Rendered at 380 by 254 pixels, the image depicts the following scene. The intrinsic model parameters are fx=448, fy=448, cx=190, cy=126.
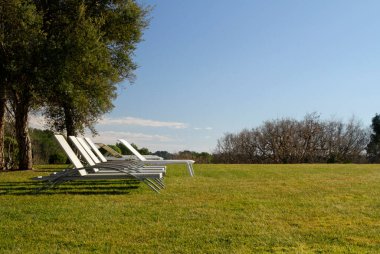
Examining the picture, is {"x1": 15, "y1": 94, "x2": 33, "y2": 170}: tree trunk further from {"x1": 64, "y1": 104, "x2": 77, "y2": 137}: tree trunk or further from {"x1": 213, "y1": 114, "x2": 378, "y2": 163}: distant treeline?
{"x1": 213, "y1": 114, "x2": 378, "y2": 163}: distant treeline

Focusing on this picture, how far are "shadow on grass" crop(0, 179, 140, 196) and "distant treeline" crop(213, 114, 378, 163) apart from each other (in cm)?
1881

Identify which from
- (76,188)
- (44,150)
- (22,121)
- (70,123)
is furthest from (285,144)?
(76,188)

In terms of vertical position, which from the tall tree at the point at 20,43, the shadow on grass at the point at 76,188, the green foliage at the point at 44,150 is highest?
the tall tree at the point at 20,43

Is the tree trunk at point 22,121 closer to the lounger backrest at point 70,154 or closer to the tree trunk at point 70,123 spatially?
the tree trunk at point 70,123

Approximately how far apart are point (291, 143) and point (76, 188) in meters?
21.6

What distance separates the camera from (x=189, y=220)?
21.1 feet

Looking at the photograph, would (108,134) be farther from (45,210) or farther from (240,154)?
(45,210)

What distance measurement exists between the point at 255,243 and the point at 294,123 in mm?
25647

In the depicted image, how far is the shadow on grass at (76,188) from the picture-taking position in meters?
9.49

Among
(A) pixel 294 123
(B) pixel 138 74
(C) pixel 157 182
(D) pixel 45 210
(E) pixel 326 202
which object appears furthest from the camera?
(A) pixel 294 123

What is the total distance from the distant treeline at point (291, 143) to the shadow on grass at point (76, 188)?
18806 millimetres

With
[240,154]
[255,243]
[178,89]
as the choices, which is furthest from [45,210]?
[240,154]

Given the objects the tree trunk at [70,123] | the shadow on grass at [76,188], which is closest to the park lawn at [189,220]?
the shadow on grass at [76,188]

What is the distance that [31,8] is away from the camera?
15.0 m
